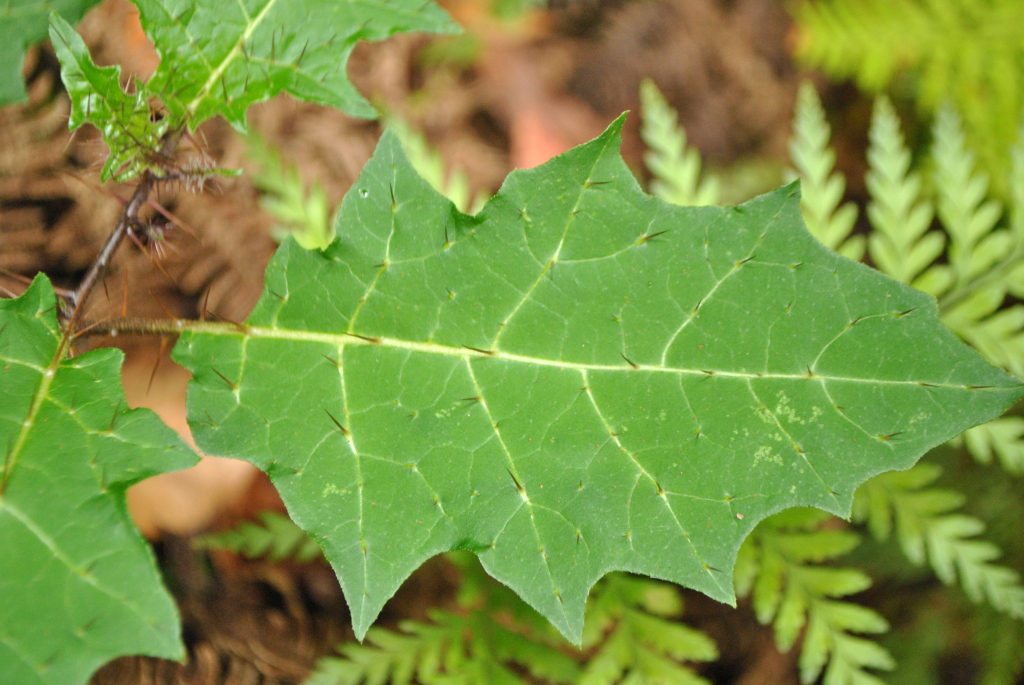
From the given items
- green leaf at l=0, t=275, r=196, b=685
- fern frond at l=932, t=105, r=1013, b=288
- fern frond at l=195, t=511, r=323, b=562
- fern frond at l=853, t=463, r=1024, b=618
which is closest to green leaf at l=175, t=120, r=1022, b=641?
green leaf at l=0, t=275, r=196, b=685

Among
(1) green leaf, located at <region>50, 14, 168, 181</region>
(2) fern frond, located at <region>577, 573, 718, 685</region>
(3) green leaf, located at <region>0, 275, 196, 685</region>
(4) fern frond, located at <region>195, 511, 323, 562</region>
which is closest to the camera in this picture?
(3) green leaf, located at <region>0, 275, 196, 685</region>

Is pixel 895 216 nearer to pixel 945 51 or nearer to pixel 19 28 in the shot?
pixel 945 51

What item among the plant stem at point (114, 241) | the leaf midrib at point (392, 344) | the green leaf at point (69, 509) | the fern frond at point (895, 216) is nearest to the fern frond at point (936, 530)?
the fern frond at point (895, 216)

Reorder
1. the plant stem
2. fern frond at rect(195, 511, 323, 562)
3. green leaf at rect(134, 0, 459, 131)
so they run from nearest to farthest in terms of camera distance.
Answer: the plant stem, green leaf at rect(134, 0, 459, 131), fern frond at rect(195, 511, 323, 562)

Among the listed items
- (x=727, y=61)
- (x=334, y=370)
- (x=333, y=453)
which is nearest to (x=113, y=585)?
(x=333, y=453)

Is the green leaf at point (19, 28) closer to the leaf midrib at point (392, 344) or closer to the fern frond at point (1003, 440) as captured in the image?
the leaf midrib at point (392, 344)

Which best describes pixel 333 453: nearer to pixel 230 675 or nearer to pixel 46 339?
pixel 46 339

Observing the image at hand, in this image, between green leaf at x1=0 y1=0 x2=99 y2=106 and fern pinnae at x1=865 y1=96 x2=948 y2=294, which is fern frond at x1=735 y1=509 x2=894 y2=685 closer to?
fern pinnae at x1=865 y1=96 x2=948 y2=294

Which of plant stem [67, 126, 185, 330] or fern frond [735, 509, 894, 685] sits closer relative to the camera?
plant stem [67, 126, 185, 330]
